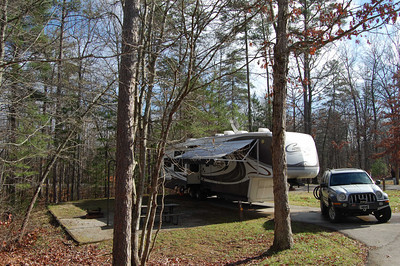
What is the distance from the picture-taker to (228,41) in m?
5.42

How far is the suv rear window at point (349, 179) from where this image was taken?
32.8 feet

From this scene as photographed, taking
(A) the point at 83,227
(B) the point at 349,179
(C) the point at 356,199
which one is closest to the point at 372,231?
Result: (C) the point at 356,199

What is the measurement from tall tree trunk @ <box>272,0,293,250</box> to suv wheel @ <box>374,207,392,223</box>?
13.8 ft

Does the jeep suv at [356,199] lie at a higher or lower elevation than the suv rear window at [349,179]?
lower

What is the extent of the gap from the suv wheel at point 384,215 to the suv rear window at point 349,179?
1120 millimetres

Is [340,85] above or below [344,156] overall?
above

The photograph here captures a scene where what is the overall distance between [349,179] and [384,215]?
1492mm

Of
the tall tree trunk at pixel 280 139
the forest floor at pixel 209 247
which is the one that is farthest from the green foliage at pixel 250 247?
the tall tree trunk at pixel 280 139

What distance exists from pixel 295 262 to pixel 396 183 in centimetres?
2205

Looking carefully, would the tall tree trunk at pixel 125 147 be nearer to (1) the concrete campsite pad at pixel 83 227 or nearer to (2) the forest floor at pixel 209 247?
(2) the forest floor at pixel 209 247

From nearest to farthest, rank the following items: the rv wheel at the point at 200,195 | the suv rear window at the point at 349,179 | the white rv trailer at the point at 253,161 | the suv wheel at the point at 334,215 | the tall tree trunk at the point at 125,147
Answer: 1. the tall tree trunk at the point at 125,147
2. the suv wheel at the point at 334,215
3. the suv rear window at the point at 349,179
4. the white rv trailer at the point at 253,161
5. the rv wheel at the point at 200,195

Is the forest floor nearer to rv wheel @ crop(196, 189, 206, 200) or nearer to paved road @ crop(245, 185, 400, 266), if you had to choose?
A: paved road @ crop(245, 185, 400, 266)

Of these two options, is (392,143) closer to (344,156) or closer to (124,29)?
(344,156)

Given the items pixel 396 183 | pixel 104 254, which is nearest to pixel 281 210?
pixel 104 254
